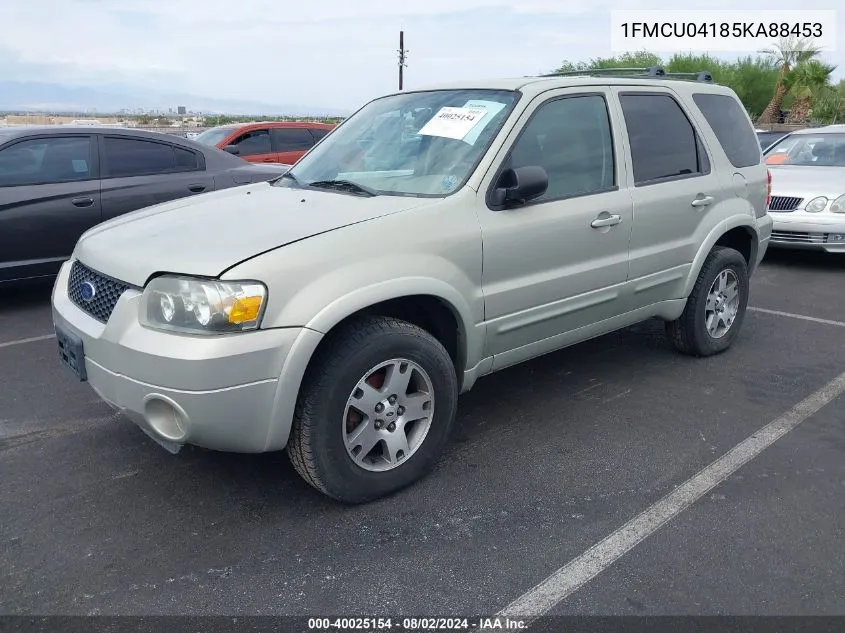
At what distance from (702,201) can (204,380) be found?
3.32 meters

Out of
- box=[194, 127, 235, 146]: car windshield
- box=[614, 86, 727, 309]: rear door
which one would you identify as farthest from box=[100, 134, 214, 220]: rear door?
box=[614, 86, 727, 309]: rear door

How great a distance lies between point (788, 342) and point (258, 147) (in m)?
8.46

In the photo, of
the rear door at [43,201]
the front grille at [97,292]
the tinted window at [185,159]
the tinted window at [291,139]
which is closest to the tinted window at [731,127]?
the front grille at [97,292]

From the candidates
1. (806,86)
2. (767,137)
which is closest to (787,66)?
(806,86)

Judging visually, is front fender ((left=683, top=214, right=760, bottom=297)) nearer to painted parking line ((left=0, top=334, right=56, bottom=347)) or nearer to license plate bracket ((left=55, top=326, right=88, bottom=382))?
license plate bracket ((left=55, top=326, right=88, bottom=382))

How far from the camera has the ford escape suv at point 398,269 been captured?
2.88 meters

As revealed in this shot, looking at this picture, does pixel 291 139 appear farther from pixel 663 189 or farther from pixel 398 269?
pixel 398 269

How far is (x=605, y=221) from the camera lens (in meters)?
4.07

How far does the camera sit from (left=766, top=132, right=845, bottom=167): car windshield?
947cm

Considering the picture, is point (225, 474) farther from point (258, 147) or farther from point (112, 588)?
point (258, 147)

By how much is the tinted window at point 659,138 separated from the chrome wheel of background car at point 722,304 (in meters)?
0.78

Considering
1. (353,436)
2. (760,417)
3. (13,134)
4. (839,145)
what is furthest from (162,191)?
(839,145)

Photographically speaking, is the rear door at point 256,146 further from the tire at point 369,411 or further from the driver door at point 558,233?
the tire at point 369,411

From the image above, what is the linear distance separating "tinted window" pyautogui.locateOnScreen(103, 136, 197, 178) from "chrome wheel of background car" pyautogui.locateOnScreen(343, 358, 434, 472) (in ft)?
15.4
